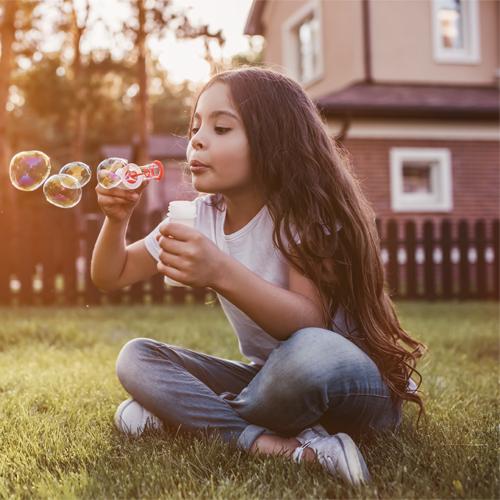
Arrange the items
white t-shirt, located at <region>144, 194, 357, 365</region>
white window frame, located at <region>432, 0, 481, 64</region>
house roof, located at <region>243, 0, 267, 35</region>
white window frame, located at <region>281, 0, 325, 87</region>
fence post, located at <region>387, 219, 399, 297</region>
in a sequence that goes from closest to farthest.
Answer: white t-shirt, located at <region>144, 194, 357, 365</region>, fence post, located at <region>387, 219, 399, 297</region>, white window frame, located at <region>432, 0, 481, 64</region>, white window frame, located at <region>281, 0, 325, 87</region>, house roof, located at <region>243, 0, 267, 35</region>

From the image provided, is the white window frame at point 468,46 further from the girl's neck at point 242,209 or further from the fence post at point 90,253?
the girl's neck at point 242,209

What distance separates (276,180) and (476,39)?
39.6 ft

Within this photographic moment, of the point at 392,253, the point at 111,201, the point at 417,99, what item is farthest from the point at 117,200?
the point at 417,99

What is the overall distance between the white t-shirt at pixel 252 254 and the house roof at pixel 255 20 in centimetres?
1445

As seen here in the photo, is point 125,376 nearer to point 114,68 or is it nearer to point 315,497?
point 315,497

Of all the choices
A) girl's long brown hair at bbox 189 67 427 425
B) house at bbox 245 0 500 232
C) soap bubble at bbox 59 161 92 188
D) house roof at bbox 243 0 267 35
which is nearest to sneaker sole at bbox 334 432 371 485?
girl's long brown hair at bbox 189 67 427 425

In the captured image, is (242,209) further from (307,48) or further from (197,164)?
(307,48)

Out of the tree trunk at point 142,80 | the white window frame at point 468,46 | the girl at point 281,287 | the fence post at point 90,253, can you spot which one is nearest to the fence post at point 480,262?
the fence post at point 90,253

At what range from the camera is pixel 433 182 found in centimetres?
1273

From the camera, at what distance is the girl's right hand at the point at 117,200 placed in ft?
7.94

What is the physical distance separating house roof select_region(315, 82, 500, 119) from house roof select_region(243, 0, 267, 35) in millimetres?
4666

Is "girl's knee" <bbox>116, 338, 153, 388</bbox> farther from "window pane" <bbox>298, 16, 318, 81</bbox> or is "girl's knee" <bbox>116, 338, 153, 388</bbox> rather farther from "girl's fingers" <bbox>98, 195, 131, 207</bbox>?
"window pane" <bbox>298, 16, 318, 81</bbox>

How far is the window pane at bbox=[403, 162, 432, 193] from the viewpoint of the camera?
41.5ft

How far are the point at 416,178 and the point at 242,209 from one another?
34.5 feet
